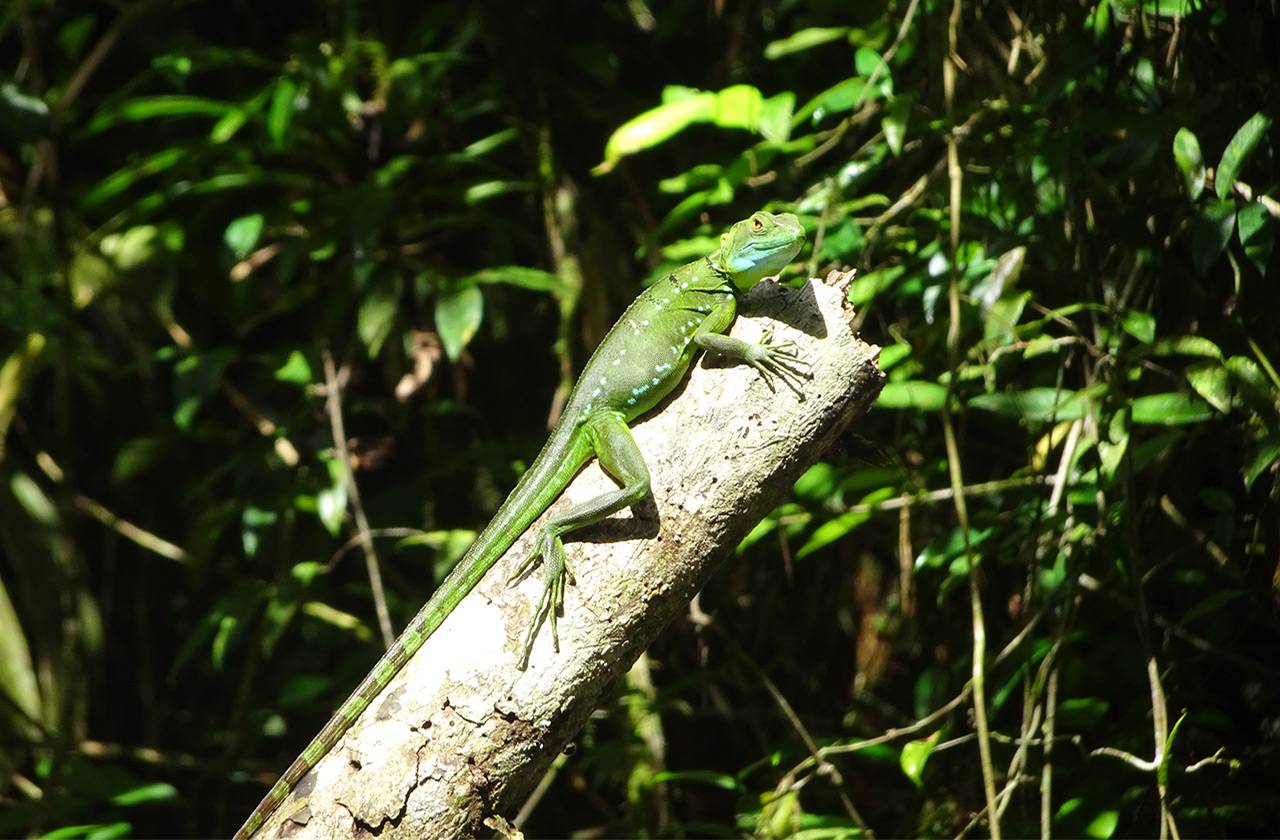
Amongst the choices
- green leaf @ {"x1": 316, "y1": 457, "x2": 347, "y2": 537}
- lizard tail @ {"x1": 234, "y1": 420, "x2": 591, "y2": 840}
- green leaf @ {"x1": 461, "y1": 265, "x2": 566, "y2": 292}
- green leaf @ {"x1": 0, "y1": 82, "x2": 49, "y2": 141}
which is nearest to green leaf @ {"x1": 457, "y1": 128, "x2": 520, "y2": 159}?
green leaf @ {"x1": 461, "y1": 265, "x2": 566, "y2": 292}

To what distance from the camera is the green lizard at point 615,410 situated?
10.6 ft

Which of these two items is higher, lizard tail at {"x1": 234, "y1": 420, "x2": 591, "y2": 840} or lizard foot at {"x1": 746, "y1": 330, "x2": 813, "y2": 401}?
lizard foot at {"x1": 746, "y1": 330, "x2": 813, "y2": 401}

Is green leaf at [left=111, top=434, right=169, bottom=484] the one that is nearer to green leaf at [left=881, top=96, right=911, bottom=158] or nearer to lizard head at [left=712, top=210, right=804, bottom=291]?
lizard head at [left=712, top=210, right=804, bottom=291]

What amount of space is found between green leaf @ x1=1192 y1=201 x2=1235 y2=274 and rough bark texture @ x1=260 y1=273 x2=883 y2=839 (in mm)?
1241

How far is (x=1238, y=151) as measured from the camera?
11.5 ft

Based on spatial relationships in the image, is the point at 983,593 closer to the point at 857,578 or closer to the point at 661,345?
the point at 857,578

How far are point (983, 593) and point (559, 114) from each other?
320 cm

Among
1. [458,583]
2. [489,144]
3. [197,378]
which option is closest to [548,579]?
[458,583]

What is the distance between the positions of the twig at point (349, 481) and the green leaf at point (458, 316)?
2.51 ft

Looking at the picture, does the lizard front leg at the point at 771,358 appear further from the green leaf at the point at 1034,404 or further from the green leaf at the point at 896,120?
the green leaf at the point at 896,120

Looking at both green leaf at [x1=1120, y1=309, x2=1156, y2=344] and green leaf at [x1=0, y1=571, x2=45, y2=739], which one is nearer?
green leaf at [x1=1120, y1=309, x2=1156, y2=344]

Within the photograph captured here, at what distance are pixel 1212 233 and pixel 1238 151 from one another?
26 cm

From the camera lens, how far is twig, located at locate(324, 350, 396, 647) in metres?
5.13

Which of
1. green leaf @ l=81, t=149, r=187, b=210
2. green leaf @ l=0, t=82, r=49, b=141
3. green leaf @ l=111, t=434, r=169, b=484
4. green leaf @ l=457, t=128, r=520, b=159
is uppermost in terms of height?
green leaf @ l=0, t=82, r=49, b=141
